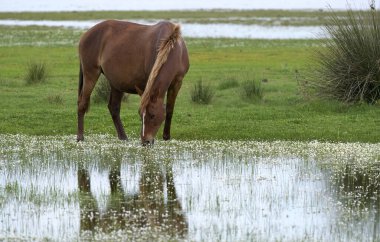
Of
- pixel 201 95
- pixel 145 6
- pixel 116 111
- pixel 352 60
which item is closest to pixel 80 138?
pixel 116 111

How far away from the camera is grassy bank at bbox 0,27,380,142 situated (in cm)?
1627

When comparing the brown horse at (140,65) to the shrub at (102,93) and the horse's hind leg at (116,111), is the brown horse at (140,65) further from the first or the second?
the shrub at (102,93)

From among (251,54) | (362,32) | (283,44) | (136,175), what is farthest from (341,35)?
(283,44)

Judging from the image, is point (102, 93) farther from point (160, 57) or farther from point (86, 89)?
point (160, 57)

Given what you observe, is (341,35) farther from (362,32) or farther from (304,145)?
(304,145)

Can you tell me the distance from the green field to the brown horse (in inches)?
42.5

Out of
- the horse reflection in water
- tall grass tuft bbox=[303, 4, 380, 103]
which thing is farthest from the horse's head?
tall grass tuft bbox=[303, 4, 380, 103]

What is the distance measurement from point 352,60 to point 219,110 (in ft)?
10.2

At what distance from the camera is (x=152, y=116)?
1383cm

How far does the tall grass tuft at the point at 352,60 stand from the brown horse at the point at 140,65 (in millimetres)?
4893

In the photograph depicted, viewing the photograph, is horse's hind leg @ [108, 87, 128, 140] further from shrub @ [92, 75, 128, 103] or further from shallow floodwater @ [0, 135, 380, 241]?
shrub @ [92, 75, 128, 103]

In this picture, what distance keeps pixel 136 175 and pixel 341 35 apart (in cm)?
775

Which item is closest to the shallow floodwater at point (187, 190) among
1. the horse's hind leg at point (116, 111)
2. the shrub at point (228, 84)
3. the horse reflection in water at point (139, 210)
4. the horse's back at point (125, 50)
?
the horse reflection in water at point (139, 210)

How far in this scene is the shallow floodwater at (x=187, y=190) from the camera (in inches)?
365
